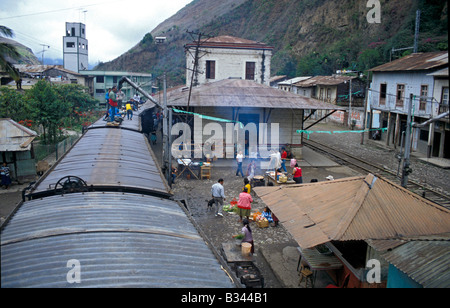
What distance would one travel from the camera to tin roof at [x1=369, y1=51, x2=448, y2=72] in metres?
22.5

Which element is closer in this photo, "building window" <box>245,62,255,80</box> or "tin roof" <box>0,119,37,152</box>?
"tin roof" <box>0,119,37,152</box>

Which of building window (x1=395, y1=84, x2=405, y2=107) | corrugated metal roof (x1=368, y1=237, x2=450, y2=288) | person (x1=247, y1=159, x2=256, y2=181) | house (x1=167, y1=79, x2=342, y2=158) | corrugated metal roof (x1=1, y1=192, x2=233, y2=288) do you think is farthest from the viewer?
building window (x1=395, y1=84, x2=405, y2=107)

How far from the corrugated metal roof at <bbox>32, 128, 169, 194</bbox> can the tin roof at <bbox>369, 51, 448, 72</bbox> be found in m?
20.0

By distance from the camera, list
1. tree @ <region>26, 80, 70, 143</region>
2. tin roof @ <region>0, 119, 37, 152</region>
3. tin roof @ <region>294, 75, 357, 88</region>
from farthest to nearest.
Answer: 1. tin roof @ <region>294, 75, 357, 88</region>
2. tree @ <region>26, 80, 70, 143</region>
3. tin roof @ <region>0, 119, 37, 152</region>

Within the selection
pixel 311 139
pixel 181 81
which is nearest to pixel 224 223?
pixel 311 139

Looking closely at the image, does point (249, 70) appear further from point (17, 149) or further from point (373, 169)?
point (17, 149)

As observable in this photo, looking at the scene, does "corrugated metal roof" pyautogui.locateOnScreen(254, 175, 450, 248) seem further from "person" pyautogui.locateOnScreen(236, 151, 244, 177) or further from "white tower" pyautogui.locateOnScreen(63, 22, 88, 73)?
"white tower" pyautogui.locateOnScreen(63, 22, 88, 73)

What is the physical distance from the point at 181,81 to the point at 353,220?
58.7m

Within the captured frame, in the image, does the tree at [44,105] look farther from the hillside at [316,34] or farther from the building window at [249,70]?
the hillside at [316,34]

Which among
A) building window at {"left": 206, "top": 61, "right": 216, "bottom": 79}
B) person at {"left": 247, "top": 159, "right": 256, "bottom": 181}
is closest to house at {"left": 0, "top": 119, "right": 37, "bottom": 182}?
person at {"left": 247, "top": 159, "right": 256, "bottom": 181}

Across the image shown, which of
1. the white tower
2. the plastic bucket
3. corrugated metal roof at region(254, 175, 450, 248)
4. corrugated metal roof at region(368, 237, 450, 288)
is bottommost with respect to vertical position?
the plastic bucket

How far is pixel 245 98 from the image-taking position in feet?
64.8

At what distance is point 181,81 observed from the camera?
206 ft
